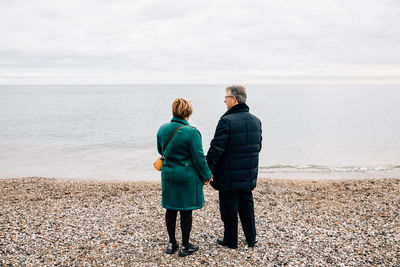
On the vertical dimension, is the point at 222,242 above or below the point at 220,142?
below

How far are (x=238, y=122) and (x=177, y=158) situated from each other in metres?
1.00

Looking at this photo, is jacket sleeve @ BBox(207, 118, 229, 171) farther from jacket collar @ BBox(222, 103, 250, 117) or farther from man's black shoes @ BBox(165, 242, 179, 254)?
man's black shoes @ BBox(165, 242, 179, 254)

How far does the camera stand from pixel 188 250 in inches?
186

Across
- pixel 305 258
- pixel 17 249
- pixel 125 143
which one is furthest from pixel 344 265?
pixel 125 143

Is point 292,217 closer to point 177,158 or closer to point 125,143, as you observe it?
point 177,158

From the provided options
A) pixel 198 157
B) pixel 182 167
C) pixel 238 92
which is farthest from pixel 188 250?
pixel 238 92

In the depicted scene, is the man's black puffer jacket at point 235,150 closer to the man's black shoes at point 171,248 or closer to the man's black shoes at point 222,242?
the man's black shoes at point 222,242

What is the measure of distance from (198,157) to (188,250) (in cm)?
167

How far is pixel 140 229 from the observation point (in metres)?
5.78

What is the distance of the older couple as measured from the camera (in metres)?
4.06

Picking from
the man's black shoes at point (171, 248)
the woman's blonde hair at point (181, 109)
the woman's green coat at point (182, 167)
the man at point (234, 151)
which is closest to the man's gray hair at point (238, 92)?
the man at point (234, 151)

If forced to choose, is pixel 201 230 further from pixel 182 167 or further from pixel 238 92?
pixel 238 92

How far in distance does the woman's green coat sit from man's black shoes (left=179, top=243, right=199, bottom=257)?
88cm

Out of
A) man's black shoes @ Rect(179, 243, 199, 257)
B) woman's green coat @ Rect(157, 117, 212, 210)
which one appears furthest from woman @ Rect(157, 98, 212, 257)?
man's black shoes @ Rect(179, 243, 199, 257)
